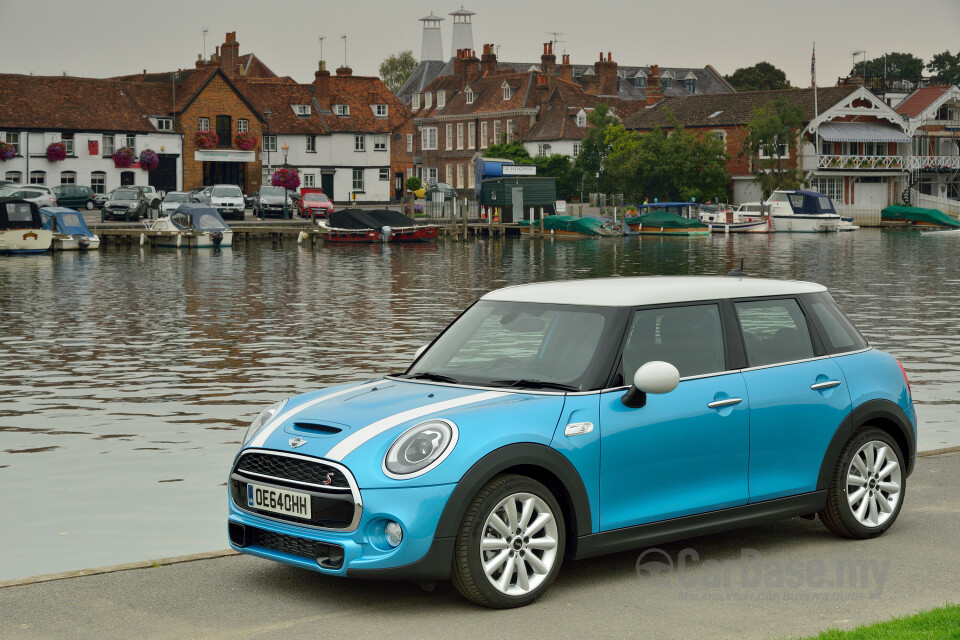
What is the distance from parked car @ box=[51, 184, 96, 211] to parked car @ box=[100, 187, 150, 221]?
4.94 metres

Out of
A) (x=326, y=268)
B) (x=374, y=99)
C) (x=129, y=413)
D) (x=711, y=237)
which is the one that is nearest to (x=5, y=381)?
(x=129, y=413)

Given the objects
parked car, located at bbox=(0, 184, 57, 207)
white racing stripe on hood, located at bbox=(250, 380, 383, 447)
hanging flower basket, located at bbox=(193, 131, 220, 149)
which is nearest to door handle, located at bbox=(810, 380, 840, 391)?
white racing stripe on hood, located at bbox=(250, 380, 383, 447)

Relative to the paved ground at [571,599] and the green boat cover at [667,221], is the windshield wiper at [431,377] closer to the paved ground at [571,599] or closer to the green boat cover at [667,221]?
the paved ground at [571,599]

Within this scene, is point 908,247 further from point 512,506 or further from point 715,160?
point 512,506

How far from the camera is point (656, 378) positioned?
7008mm

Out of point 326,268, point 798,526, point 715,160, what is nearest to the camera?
point 798,526

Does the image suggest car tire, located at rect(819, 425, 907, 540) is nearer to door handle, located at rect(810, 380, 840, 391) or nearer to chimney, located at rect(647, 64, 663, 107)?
door handle, located at rect(810, 380, 840, 391)

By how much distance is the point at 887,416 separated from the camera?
834 centimetres

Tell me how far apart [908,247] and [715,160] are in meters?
31.5

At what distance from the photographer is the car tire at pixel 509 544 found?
6484 millimetres

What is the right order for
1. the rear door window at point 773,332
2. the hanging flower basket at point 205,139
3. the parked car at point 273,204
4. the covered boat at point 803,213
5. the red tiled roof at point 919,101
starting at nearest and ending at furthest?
the rear door window at point 773,332
the parked car at point 273,204
the covered boat at point 803,213
the hanging flower basket at point 205,139
the red tiled roof at point 919,101

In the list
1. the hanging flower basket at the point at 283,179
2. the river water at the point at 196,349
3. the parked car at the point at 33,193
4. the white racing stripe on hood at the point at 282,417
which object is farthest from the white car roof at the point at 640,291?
the hanging flower basket at the point at 283,179

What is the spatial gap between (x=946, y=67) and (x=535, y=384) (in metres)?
163

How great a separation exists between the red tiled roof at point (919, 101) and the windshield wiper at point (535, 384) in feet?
353
